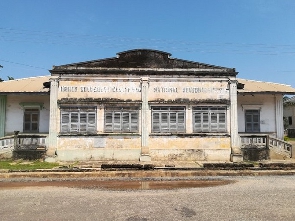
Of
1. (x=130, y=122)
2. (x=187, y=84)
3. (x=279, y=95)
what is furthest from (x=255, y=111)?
(x=130, y=122)

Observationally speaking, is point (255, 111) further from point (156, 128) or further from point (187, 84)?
point (156, 128)

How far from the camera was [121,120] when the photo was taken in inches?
613

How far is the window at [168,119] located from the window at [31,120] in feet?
24.9

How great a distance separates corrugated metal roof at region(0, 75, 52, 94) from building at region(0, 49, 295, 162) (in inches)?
115

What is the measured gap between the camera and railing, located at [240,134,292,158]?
16.0 m

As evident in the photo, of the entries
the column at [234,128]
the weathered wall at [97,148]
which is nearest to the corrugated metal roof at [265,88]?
the column at [234,128]

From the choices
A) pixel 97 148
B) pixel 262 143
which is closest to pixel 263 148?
pixel 262 143

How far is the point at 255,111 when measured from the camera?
718 inches

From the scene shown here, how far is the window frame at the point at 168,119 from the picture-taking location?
1565 centimetres

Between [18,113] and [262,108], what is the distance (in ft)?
51.1

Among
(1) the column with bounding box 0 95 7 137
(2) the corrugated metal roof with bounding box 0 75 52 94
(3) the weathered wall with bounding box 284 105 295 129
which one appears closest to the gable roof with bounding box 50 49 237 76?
(2) the corrugated metal roof with bounding box 0 75 52 94

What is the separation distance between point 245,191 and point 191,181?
7.71 ft

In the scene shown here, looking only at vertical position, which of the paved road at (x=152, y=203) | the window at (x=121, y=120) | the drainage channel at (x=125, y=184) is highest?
the window at (x=121, y=120)

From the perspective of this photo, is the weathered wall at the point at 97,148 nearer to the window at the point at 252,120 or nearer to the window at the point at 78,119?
the window at the point at 78,119
